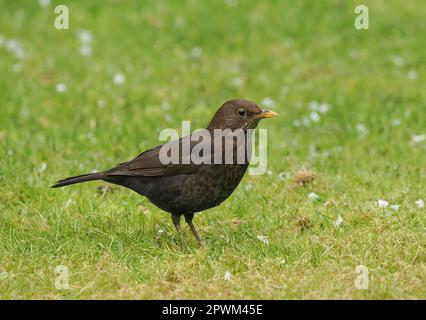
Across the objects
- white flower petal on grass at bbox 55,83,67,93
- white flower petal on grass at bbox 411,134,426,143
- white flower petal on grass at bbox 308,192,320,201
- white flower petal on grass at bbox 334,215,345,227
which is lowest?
white flower petal on grass at bbox 334,215,345,227

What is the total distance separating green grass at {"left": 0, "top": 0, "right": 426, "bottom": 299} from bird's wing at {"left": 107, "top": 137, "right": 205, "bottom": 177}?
1.53 ft

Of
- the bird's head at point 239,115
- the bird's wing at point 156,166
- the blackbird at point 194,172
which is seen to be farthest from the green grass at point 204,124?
the bird's head at point 239,115

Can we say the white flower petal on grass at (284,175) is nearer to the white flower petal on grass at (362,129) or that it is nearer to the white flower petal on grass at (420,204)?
the white flower petal on grass at (420,204)

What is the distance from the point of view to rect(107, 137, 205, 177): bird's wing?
6.07 meters

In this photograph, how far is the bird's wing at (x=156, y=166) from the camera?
6.07 metres

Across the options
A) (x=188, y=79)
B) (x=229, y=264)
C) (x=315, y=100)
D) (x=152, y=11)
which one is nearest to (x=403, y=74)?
(x=315, y=100)

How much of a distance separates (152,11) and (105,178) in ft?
20.4

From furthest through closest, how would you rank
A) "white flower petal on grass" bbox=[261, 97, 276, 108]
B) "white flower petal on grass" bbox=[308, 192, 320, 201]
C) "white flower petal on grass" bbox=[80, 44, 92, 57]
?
"white flower petal on grass" bbox=[80, 44, 92, 57]
"white flower petal on grass" bbox=[261, 97, 276, 108]
"white flower petal on grass" bbox=[308, 192, 320, 201]

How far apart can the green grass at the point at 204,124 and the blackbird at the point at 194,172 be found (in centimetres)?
Result: 33

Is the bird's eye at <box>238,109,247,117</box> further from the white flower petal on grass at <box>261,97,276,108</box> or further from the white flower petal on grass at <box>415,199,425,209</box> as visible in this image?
the white flower petal on grass at <box>261,97,276,108</box>

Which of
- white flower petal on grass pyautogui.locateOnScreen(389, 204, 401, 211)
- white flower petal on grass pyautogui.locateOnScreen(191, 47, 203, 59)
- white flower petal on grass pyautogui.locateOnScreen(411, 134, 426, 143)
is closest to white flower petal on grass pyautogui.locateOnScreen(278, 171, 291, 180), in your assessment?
white flower petal on grass pyautogui.locateOnScreen(389, 204, 401, 211)

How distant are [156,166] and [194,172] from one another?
33cm

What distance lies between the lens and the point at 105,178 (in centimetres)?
626

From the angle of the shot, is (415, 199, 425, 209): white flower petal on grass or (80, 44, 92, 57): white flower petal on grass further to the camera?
(80, 44, 92, 57): white flower petal on grass
